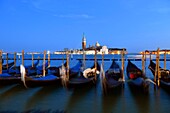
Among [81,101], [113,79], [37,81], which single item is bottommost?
[81,101]

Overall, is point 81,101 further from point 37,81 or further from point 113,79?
point 113,79

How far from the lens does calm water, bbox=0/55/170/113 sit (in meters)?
6.86

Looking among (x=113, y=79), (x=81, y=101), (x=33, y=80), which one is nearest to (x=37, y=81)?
(x=33, y=80)

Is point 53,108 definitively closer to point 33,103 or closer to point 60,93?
point 33,103

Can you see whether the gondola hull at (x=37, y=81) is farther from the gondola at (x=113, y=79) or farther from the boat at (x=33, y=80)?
the gondola at (x=113, y=79)

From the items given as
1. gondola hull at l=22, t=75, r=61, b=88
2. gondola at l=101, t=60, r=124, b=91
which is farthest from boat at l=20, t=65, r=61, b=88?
gondola at l=101, t=60, r=124, b=91

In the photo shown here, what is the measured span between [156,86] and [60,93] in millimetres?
4039

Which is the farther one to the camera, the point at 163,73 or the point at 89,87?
the point at 163,73

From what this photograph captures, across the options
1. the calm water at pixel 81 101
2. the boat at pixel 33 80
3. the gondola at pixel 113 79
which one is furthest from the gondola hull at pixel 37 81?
the gondola at pixel 113 79

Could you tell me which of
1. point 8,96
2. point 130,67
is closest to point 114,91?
point 8,96

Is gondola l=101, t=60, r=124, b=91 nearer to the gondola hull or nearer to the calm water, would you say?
the calm water

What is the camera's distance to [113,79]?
9.88 metres

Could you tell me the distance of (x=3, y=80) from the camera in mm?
9766

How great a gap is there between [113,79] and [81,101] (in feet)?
8.10
